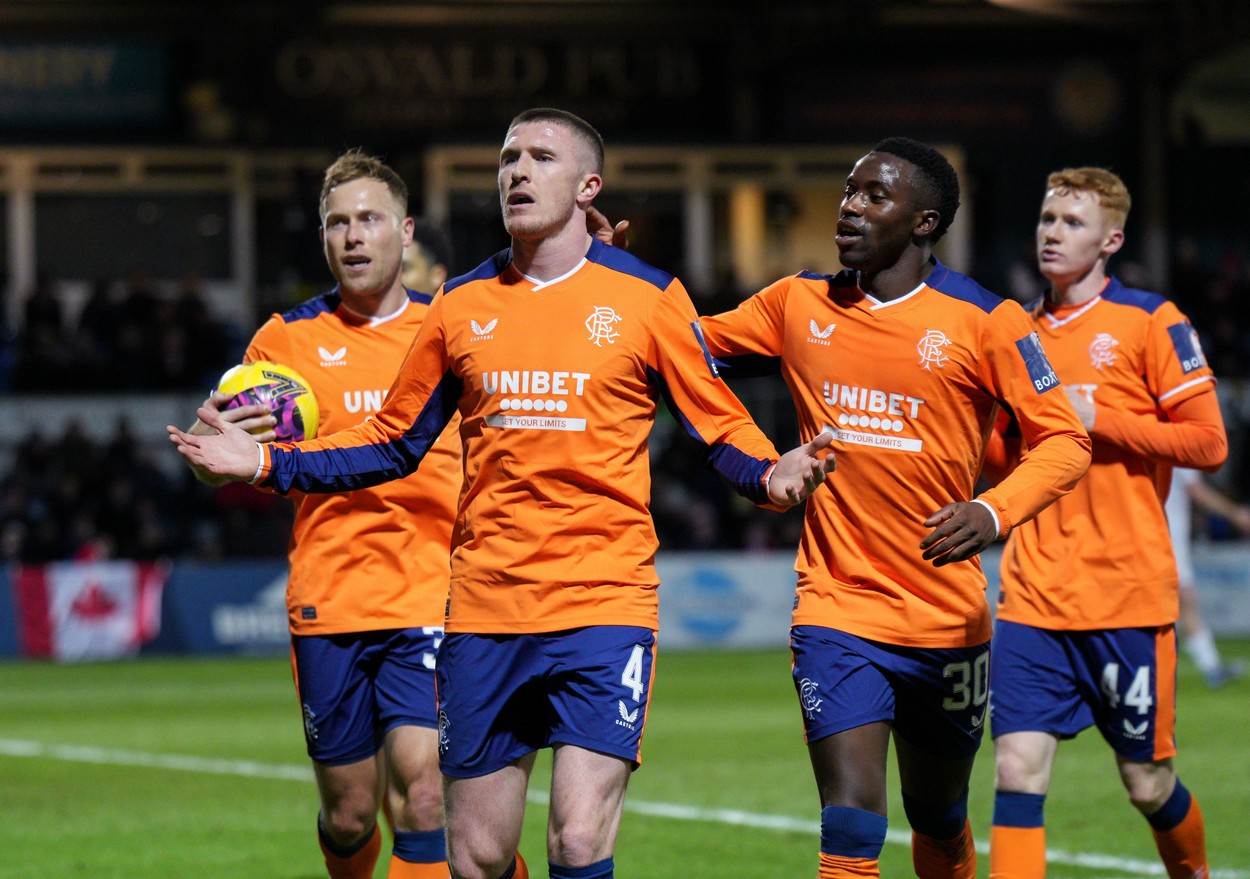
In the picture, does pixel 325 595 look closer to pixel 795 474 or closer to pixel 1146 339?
pixel 795 474

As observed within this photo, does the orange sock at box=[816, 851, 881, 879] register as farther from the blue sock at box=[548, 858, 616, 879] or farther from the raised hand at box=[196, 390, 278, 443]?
the raised hand at box=[196, 390, 278, 443]

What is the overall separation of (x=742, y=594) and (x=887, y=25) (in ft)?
39.9

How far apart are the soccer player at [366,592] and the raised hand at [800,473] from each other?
1806 millimetres

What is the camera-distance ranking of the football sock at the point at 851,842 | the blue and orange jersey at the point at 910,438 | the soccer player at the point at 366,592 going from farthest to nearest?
1. the soccer player at the point at 366,592
2. the blue and orange jersey at the point at 910,438
3. the football sock at the point at 851,842

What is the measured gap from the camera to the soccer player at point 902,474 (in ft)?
17.8

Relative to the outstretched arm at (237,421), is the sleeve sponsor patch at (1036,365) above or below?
above

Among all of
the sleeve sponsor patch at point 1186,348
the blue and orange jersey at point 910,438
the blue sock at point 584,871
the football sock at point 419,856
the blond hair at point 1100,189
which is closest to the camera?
the blue sock at point 584,871

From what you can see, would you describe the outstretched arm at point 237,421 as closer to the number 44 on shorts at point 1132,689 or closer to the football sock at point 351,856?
the football sock at point 351,856

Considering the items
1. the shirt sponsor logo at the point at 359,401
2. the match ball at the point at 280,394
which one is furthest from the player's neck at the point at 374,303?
the match ball at the point at 280,394

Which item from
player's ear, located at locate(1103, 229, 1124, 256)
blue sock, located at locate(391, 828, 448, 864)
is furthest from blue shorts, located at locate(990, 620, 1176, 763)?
blue sock, located at locate(391, 828, 448, 864)

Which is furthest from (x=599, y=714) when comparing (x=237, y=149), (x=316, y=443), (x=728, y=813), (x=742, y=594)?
(x=237, y=149)

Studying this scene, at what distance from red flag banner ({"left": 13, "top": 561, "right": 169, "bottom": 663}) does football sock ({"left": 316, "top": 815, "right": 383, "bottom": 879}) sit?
1297 cm

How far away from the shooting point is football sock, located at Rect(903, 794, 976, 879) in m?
5.73

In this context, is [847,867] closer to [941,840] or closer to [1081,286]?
[941,840]
